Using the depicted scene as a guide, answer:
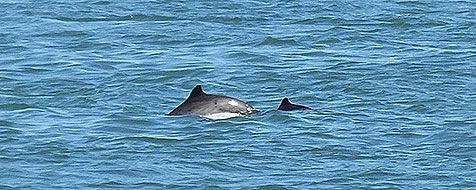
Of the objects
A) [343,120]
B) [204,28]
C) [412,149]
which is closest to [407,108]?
[343,120]

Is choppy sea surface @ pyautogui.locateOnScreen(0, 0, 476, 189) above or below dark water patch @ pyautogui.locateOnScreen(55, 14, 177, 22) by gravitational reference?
below

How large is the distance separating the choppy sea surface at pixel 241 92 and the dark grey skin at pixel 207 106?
24 centimetres

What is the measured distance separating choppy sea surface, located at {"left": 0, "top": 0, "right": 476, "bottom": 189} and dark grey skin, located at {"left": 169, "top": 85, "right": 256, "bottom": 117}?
24 cm

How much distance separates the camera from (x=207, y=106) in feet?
69.7

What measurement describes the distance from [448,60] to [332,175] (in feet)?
27.8

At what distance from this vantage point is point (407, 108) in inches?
855

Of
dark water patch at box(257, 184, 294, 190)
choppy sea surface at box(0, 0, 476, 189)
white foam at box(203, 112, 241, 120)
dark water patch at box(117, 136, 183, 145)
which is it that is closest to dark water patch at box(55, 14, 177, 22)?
choppy sea surface at box(0, 0, 476, 189)

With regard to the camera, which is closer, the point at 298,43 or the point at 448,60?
the point at 448,60

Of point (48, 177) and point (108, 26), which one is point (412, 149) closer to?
point (48, 177)

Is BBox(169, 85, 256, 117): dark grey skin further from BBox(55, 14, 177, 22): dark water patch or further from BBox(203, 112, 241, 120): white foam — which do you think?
BBox(55, 14, 177, 22): dark water patch

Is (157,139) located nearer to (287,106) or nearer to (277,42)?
(287,106)

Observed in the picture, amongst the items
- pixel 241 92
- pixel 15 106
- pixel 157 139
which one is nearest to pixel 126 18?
pixel 241 92

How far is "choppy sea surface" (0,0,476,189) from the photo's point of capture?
18000mm

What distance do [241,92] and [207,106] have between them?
7.23 feet
